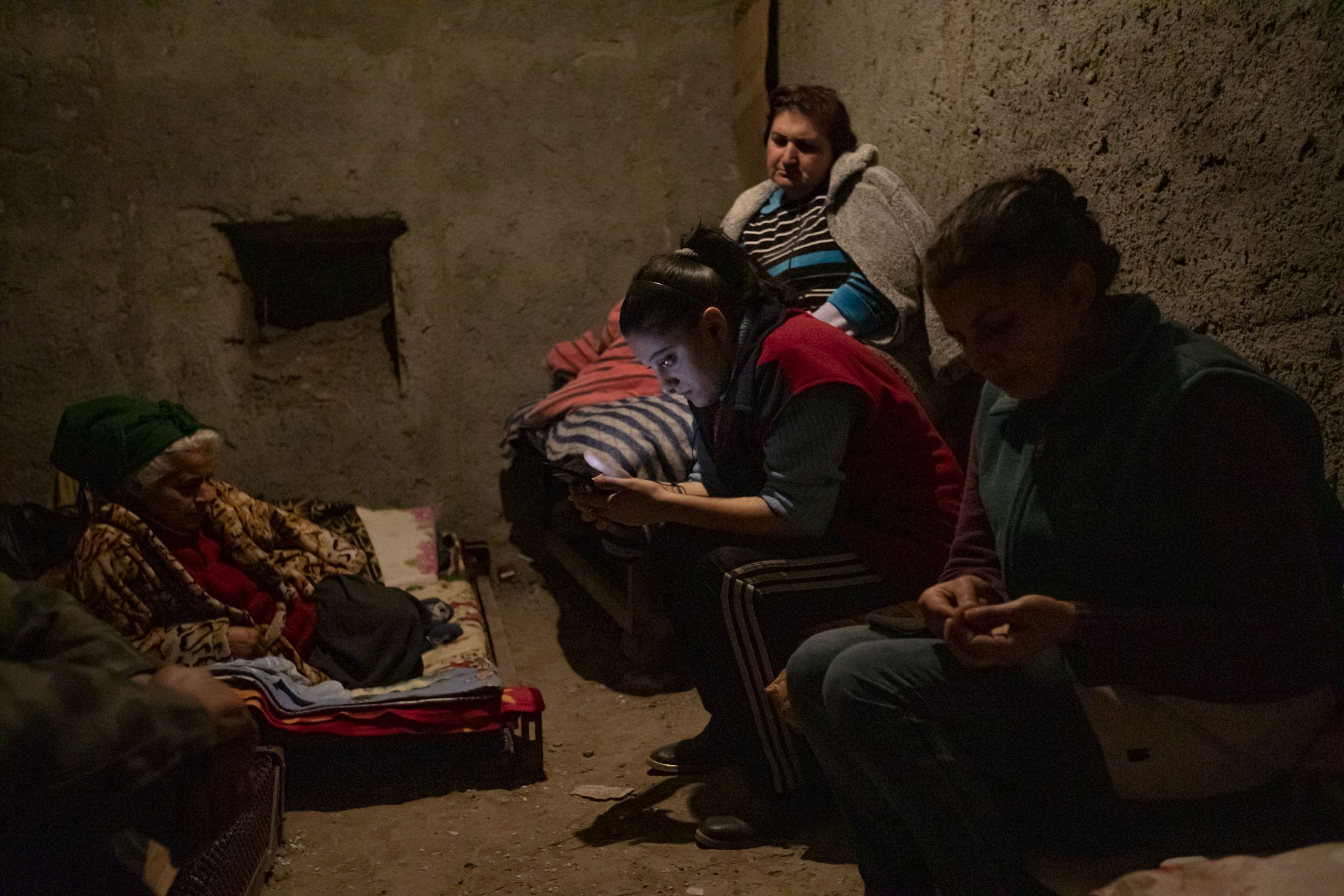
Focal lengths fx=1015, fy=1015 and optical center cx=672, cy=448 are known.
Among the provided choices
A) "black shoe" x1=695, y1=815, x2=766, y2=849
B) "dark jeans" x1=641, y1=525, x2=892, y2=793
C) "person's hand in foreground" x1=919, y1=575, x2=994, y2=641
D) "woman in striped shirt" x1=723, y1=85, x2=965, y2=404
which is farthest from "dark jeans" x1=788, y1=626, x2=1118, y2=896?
"woman in striped shirt" x1=723, y1=85, x2=965, y2=404

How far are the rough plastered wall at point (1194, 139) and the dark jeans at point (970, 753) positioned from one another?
0.74m

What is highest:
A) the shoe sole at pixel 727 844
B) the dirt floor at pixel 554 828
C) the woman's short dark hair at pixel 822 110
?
the woman's short dark hair at pixel 822 110

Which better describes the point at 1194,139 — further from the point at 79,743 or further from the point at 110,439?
the point at 110,439

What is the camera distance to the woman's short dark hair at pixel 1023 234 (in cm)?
138

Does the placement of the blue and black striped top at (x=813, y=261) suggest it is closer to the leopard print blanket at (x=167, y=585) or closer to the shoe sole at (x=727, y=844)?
the shoe sole at (x=727, y=844)

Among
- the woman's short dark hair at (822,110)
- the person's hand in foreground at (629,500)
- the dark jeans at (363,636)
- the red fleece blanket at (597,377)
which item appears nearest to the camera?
the person's hand in foreground at (629,500)

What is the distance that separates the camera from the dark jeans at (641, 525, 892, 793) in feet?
6.92

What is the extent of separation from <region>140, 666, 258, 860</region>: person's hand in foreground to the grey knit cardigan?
2089 mm

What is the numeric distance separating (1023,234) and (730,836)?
141 cm

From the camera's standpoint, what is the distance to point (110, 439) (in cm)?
263

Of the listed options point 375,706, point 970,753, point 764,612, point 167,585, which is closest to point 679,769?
point 764,612

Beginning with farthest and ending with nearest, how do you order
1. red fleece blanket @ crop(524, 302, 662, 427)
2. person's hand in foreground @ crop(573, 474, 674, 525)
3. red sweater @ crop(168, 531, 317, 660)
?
red fleece blanket @ crop(524, 302, 662, 427)
red sweater @ crop(168, 531, 317, 660)
person's hand in foreground @ crop(573, 474, 674, 525)

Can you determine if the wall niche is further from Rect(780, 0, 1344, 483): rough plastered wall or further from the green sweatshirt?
the green sweatshirt

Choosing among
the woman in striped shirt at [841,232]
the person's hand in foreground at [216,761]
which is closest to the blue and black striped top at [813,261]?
the woman in striped shirt at [841,232]
